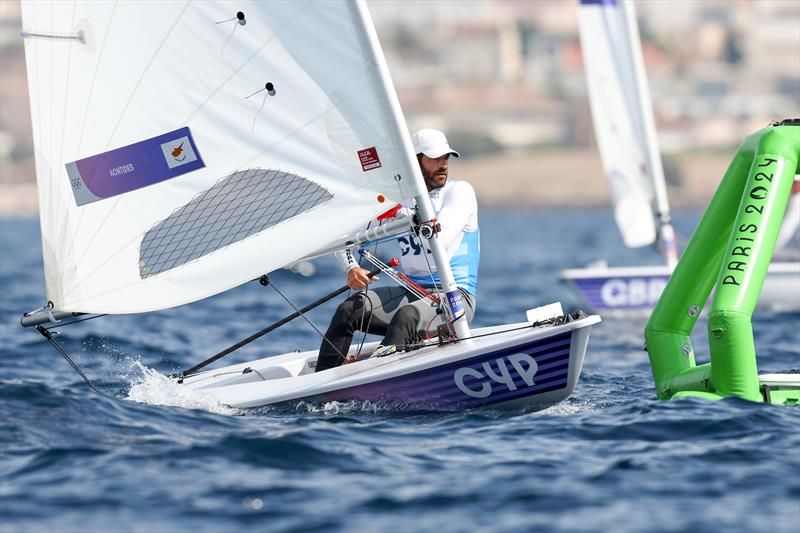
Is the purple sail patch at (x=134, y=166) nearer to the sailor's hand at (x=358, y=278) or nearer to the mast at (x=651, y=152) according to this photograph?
the sailor's hand at (x=358, y=278)

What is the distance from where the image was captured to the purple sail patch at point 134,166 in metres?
7.63

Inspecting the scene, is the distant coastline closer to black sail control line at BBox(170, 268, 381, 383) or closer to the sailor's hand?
black sail control line at BBox(170, 268, 381, 383)

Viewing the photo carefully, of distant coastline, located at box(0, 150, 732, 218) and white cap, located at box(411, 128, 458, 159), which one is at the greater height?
distant coastline, located at box(0, 150, 732, 218)

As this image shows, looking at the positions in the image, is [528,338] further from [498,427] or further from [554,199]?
[554,199]

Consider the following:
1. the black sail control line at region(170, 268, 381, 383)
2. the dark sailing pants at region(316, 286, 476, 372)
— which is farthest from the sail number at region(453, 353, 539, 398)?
the black sail control line at region(170, 268, 381, 383)

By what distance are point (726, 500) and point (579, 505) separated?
0.62 metres

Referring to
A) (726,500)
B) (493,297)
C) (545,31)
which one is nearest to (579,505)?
(726,500)

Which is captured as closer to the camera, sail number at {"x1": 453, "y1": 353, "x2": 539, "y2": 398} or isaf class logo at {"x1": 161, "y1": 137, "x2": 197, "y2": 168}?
sail number at {"x1": 453, "y1": 353, "x2": 539, "y2": 398}

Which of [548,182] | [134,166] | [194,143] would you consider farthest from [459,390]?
[548,182]

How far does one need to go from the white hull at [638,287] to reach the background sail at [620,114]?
470 mm

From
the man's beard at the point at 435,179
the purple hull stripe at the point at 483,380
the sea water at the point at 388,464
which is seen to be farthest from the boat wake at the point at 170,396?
the man's beard at the point at 435,179

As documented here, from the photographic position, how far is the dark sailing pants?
7.80 meters

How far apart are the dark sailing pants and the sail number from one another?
0.58m

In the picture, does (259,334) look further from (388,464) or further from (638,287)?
(638,287)
